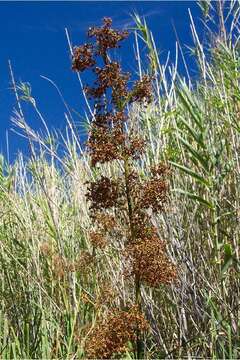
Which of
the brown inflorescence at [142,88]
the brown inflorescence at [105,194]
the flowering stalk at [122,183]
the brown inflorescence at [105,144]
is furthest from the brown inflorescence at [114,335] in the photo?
the brown inflorescence at [142,88]

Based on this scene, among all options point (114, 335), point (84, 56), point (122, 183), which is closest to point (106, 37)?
point (84, 56)

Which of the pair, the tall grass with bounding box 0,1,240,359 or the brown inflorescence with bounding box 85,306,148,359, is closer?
the brown inflorescence with bounding box 85,306,148,359

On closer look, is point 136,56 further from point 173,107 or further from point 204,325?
point 204,325

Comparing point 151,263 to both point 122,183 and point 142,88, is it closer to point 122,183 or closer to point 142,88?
point 122,183

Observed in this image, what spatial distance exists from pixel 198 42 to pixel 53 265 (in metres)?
1.37

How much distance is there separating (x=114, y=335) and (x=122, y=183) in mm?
506

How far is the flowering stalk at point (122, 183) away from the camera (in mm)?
1893

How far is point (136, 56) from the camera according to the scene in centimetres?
305

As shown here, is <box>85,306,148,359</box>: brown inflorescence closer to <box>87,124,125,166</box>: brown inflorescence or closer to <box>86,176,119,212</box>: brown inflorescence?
<box>86,176,119,212</box>: brown inflorescence

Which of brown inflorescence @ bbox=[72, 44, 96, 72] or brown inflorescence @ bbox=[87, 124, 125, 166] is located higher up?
brown inflorescence @ bbox=[72, 44, 96, 72]

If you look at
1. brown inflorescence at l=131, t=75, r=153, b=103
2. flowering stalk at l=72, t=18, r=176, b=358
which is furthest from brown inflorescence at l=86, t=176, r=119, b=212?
brown inflorescence at l=131, t=75, r=153, b=103

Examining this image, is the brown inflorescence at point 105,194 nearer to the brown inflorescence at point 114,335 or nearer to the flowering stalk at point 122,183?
the flowering stalk at point 122,183

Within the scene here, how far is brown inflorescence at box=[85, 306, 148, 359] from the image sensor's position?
187cm

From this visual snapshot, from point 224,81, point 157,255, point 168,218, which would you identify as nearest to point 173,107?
point 224,81
